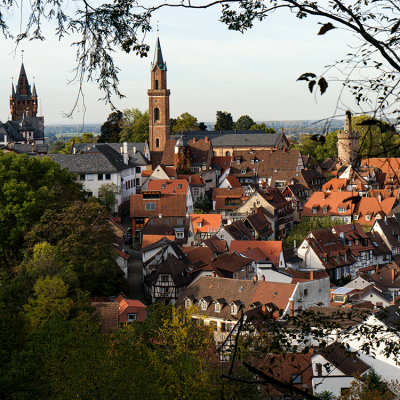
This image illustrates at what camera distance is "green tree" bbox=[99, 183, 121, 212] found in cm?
5181

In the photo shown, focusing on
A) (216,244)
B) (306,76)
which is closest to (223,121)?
(216,244)

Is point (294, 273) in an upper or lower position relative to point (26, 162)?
lower

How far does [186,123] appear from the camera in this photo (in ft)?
350

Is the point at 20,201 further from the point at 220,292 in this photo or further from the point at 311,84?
the point at 311,84

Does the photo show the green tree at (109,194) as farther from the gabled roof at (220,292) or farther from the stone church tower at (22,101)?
the stone church tower at (22,101)

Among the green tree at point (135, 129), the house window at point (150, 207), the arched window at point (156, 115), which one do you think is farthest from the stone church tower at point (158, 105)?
the house window at point (150, 207)

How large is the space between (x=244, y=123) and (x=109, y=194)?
71.0m

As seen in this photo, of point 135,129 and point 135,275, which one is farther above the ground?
point 135,129

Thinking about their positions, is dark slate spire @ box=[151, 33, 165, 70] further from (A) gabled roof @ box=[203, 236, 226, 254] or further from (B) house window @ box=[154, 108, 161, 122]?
(A) gabled roof @ box=[203, 236, 226, 254]

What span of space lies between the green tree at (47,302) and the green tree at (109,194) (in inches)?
989

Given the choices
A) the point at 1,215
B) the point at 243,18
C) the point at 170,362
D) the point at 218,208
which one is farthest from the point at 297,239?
the point at 243,18

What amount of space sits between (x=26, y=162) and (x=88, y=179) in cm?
1779

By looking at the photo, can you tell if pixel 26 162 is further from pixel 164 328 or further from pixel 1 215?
pixel 164 328

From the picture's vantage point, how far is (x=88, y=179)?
5344 cm
